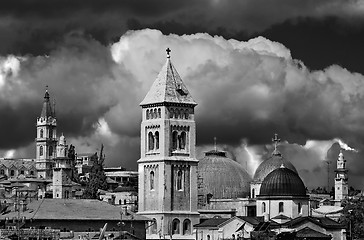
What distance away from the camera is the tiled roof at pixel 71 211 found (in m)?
116

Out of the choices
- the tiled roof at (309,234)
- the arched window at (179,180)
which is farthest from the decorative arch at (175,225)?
the tiled roof at (309,234)

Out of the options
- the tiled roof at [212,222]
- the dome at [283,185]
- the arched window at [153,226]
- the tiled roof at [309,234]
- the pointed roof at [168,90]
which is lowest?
the tiled roof at [309,234]

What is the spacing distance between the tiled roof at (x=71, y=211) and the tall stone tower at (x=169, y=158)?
319 inches

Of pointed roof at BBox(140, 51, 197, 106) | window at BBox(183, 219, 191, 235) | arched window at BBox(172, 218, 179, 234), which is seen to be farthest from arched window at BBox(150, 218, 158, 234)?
pointed roof at BBox(140, 51, 197, 106)

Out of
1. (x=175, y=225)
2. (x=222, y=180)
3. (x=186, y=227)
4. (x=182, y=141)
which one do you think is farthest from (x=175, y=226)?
(x=222, y=180)

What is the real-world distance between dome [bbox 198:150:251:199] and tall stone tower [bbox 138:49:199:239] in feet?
35.1

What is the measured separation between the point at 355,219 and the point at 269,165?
488 inches

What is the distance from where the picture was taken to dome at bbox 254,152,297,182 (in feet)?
470

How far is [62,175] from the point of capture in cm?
17738

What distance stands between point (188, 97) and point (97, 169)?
51135 millimetres

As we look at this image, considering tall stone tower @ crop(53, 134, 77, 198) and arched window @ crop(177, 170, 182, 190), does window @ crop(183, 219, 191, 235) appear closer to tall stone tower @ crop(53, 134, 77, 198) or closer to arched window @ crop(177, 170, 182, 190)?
arched window @ crop(177, 170, 182, 190)

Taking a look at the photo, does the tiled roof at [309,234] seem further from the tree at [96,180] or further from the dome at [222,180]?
the tree at [96,180]

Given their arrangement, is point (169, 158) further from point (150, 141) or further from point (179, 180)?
point (150, 141)

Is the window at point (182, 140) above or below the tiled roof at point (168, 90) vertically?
below
